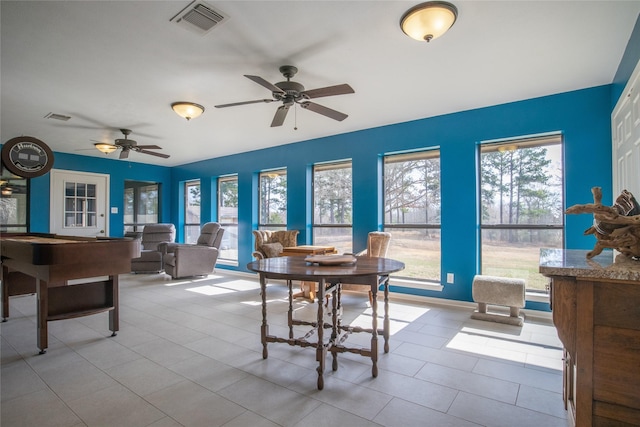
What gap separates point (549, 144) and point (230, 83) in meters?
3.66

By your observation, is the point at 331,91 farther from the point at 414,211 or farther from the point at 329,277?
the point at 414,211

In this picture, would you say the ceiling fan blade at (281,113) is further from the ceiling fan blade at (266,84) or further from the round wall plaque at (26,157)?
the round wall plaque at (26,157)

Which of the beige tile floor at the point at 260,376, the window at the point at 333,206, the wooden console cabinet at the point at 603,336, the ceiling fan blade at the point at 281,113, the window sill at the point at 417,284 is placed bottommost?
the beige tile floor at the point at 260,376

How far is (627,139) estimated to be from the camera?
2.51m

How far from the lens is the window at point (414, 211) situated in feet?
14.7

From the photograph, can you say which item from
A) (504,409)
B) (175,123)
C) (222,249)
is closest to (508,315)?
(504,409)

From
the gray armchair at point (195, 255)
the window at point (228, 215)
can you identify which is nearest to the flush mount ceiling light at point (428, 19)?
the gray armchair at point (195, 255)

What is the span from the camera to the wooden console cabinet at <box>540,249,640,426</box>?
1214 millimetres

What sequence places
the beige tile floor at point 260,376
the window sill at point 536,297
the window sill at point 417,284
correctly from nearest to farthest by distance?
the beige tile floor at point 260,376 < the window sill at point 536,297 < the window sill at point 417,284

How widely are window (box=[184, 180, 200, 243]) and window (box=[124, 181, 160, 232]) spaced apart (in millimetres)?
746

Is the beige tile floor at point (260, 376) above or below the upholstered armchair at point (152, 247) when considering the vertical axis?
below

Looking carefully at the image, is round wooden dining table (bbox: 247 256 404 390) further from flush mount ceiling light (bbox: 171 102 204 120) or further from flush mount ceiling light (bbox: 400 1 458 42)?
flush mount ceiling light (bbox: 171 102 204 120)

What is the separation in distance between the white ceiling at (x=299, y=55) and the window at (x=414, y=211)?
716mm

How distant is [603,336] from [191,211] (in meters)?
7.98
